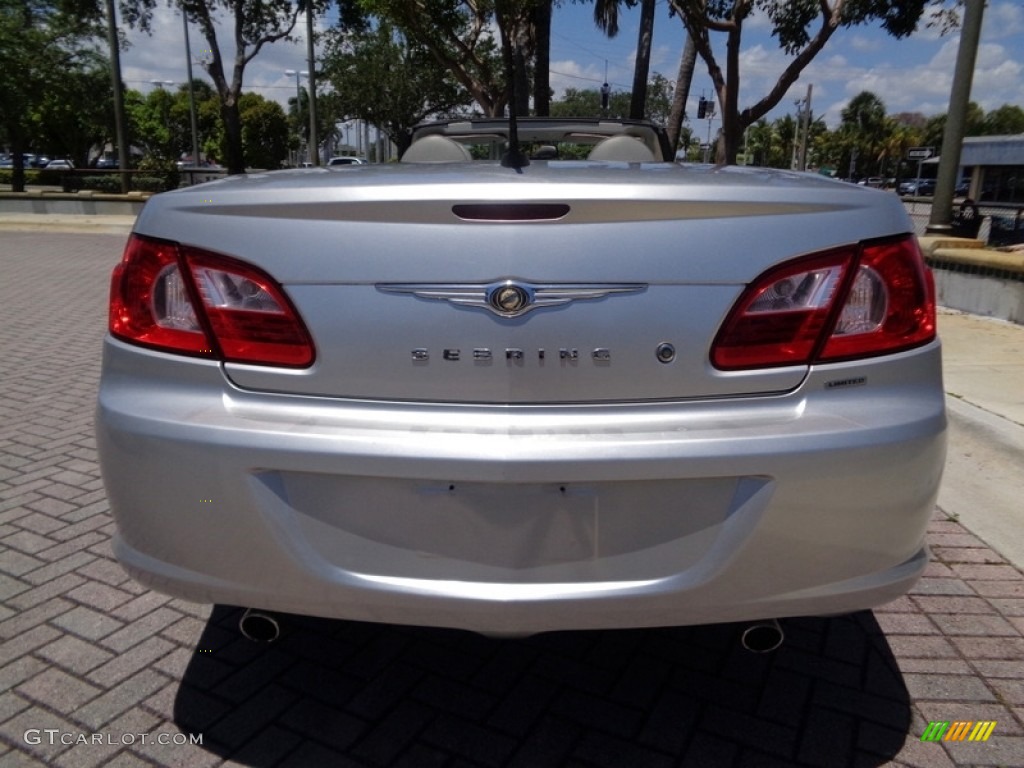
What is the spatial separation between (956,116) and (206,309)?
28.7ft

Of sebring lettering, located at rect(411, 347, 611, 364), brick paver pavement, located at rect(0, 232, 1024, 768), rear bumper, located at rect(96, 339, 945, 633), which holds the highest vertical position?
sebring lettering, located at rect(411, 347, 611, 364)

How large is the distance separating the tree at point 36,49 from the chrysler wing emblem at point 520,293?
2609 centimetres

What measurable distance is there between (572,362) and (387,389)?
40 centimetres

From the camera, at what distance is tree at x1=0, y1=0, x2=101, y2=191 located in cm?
2277

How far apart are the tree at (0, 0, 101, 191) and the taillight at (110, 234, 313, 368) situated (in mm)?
25503

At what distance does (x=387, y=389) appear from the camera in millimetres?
1802

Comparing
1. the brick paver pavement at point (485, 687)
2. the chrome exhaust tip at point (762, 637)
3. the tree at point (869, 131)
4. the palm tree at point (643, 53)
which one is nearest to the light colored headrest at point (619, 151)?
the brick paver pavement at point (485, 687)

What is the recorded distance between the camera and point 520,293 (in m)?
1.74

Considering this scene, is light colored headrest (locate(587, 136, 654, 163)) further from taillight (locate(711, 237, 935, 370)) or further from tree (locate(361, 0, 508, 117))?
tree (locate(361, 0, 508, 117))

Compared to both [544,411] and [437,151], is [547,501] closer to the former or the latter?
[544,411]

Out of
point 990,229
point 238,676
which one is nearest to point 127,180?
point 990,229

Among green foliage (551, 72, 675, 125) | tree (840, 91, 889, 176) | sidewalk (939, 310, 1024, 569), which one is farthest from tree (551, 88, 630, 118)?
sidewalk (939, 310, 1024, 569)

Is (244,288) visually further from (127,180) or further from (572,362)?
(127,180)

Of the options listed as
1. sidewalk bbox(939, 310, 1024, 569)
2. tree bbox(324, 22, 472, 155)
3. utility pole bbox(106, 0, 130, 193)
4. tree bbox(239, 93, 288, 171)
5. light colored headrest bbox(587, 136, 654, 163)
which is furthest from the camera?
tree bbox(239, 93, 288, 171)
